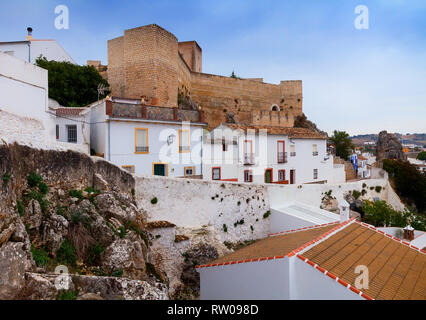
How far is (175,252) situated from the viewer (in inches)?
484

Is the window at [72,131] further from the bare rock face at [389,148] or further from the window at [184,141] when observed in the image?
the bare rock face at [389,148]

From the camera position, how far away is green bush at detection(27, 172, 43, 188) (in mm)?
7027

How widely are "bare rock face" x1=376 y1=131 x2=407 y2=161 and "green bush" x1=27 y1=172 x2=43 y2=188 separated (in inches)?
1602

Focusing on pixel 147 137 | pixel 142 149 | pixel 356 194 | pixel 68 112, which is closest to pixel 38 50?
pixel 68 112

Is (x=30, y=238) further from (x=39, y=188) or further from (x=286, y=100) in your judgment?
(x=286, y=100)

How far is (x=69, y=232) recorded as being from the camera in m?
7.08

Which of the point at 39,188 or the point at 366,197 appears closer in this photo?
the point at 39,188

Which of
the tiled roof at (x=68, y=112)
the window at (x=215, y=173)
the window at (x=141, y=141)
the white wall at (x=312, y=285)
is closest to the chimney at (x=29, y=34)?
the tiled roof at (x=68, y=112)

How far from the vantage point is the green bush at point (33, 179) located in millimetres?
7027

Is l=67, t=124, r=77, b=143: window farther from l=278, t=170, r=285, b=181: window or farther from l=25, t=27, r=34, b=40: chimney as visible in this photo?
l=278, t=170, r=285, b=181: window

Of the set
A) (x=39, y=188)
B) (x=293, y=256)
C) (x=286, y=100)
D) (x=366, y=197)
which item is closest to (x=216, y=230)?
(x=293, y=256)

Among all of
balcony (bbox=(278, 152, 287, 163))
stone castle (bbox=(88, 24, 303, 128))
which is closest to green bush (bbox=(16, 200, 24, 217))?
stone castle (bbox=(88, 24, 303, 128))

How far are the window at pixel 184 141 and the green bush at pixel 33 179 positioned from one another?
10.7 meters
